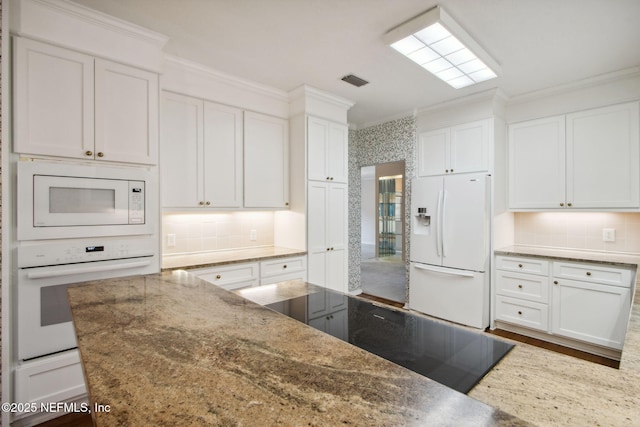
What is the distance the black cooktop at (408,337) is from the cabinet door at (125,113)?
62.2 inches

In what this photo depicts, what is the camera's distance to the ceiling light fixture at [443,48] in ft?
6.64

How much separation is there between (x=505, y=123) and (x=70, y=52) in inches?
160

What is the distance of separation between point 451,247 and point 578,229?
1.36m

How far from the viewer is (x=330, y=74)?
9.46 ft

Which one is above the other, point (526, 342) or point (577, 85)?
point (577, 85)

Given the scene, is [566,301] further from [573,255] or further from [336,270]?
[336,270]

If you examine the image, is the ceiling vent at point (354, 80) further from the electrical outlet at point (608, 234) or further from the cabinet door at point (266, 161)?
the electrical outlet at point (608, 234)

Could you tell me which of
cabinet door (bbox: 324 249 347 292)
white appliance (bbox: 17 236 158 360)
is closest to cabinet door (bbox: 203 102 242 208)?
white appliance (bbox: 17 236 158 360)

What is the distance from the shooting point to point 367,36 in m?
2.23

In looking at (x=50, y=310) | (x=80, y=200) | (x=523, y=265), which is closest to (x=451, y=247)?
(x=523, y=265)

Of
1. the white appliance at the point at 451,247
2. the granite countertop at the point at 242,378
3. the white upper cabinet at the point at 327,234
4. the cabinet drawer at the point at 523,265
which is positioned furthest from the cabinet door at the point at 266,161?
the cabinet drawer at the point at 523,265

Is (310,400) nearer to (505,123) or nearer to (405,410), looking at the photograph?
(405,410)

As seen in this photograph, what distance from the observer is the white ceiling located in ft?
6.29

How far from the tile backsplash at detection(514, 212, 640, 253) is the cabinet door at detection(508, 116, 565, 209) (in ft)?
1.12
